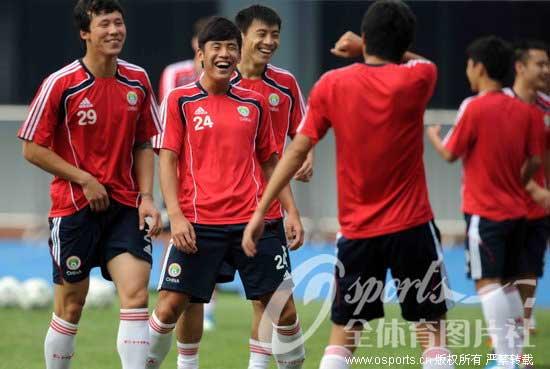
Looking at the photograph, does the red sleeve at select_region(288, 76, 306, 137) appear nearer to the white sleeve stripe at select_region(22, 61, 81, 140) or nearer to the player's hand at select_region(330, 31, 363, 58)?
the white sleeve stripe at select_region(22, 61, 81, 140)

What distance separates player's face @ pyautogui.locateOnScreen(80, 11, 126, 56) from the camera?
23.2 ft

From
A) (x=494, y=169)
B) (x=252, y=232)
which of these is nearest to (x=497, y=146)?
(x=494, y=169)

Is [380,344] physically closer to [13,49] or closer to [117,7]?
[117,7]

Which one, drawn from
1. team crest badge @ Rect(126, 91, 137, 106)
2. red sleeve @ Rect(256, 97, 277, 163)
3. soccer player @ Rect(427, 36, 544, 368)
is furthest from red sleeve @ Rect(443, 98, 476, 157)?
team crest badge @ Rect(126, 91, 137, 106)

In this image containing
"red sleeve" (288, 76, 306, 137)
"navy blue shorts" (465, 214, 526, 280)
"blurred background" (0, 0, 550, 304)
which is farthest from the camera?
"blurred background" (0, 0, 550, 304)

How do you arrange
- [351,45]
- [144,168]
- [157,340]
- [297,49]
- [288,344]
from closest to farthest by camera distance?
[351,45], [144,168], [157,340], [288,344], [297,49]

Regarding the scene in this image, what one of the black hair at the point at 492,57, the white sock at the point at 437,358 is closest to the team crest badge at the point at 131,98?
the white sock at the point at 437,358

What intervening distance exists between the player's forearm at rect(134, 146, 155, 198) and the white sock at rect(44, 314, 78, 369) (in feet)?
2.68

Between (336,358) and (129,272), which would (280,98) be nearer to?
(129,272)

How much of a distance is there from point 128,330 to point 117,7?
170cm

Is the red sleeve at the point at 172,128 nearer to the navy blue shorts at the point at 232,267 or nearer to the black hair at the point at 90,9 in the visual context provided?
the black hair at the point at 90,9

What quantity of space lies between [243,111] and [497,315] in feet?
7.05

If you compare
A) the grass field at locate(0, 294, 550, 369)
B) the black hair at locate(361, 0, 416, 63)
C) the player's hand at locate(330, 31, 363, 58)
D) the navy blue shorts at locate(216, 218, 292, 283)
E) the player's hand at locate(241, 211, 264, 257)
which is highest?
the black hair at locate(361, 0, 416, 63)

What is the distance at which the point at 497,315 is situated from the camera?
8250 millimetres
